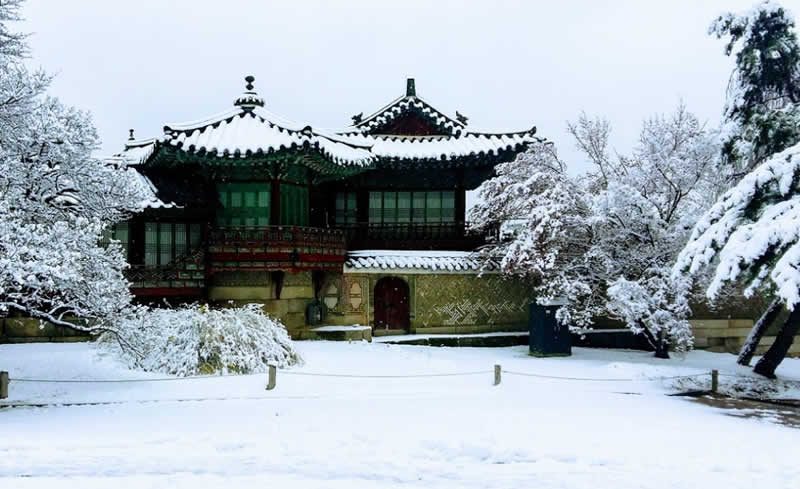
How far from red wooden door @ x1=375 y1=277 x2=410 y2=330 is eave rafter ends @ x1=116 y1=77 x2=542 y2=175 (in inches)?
164

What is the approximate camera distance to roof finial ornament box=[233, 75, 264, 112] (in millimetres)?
23500

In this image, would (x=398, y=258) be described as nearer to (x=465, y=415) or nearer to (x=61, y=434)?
(x=465, y=415)

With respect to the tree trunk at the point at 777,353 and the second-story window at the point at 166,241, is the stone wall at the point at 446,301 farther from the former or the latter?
the tree trunk at the point at 777,353

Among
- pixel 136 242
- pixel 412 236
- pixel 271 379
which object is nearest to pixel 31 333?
pixel 136 242

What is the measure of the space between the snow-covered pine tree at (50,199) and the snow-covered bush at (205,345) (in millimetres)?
1984

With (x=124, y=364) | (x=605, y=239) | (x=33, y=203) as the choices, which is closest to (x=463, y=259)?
(x=605, y=239)

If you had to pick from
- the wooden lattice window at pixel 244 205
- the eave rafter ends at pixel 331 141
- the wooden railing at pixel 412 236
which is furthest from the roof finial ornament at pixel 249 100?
the wooden railing at pixel 412 236

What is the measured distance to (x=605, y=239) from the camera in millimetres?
20781

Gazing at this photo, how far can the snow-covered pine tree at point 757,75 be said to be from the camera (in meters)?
18.2

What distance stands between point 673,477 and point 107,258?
1061 cm

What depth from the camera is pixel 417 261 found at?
78.8 feet

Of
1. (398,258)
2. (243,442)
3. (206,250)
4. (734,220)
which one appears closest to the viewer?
(243,442)

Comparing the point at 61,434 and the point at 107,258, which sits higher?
the point at 107,258

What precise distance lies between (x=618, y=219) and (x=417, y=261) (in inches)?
271
